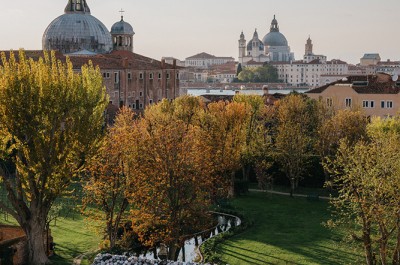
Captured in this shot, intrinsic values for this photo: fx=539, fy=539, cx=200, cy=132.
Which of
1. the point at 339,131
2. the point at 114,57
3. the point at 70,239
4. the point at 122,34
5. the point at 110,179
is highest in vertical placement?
the point at 122,34

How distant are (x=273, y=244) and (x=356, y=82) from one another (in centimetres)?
3566

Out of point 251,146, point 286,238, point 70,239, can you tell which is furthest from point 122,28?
point 286,238

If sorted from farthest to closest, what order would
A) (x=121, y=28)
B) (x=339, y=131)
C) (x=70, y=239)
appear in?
(x=121, y=28)
(x=339, y=131)
(x=70, y=239)

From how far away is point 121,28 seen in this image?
90.2 m

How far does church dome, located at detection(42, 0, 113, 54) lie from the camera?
81.1m

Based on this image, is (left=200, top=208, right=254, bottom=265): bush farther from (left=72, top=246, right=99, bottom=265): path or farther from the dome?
the dome

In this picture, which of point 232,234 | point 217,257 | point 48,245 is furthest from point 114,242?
point 232,234

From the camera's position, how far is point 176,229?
22516 mm

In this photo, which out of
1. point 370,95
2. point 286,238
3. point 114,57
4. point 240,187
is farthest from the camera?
point 114,57

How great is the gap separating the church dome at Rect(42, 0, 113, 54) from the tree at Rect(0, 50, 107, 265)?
6100cm

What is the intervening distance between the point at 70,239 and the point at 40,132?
23.0 feet

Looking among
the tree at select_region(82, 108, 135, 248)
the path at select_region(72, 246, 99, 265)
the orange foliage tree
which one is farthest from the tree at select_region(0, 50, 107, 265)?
the orange foliage tree

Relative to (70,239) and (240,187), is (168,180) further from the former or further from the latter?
(240,187)

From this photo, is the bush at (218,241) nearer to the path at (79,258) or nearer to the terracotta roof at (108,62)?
the path at (79,258)
